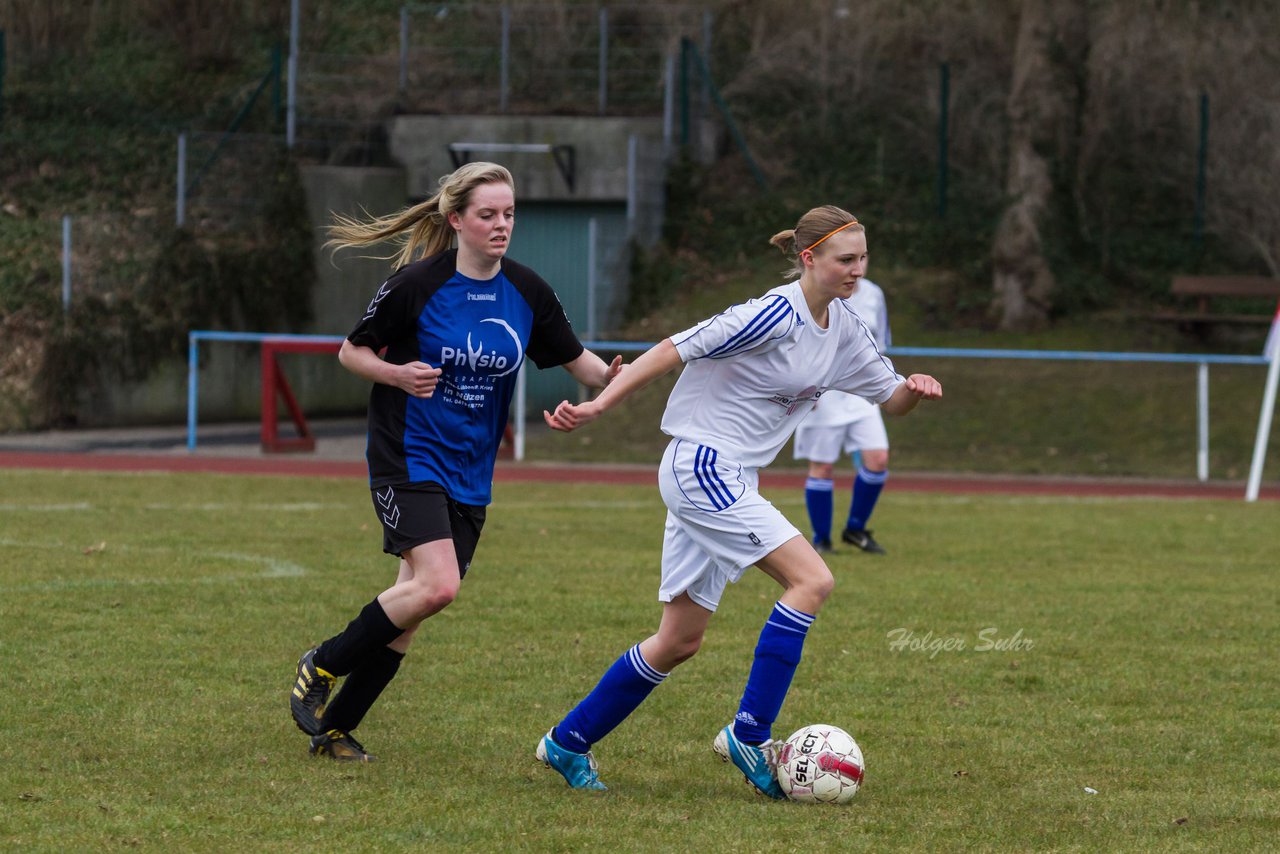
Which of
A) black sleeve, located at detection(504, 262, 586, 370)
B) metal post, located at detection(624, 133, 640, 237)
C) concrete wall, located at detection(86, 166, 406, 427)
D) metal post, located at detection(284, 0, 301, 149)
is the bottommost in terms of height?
concrete wall, located at detection(86, 166, 406, 427)

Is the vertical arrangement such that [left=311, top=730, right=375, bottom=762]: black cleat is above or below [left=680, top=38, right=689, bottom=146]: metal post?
below

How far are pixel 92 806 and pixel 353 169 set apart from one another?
20.7 metres

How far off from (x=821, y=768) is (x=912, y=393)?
127cm

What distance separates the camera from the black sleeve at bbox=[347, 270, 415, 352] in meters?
5.23

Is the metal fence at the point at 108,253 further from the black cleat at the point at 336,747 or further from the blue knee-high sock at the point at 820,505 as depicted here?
the black cleat at the point at 336,747

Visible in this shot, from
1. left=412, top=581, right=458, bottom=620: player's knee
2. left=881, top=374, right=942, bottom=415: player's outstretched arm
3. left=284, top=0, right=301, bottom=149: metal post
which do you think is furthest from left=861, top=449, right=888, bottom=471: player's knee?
left=284, top=0, right=301, bottom=149: metal post

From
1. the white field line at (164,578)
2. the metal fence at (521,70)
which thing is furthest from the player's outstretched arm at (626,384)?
the metal fence at (521,70)

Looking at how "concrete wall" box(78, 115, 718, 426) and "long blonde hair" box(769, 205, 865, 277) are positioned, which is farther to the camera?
"concrete wall" box(78, 115, 718, 426)

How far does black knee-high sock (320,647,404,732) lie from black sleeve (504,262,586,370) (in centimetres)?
109

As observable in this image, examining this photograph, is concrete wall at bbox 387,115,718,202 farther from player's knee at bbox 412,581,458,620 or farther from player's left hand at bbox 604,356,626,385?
player's knee at bbox 412,581,458,620

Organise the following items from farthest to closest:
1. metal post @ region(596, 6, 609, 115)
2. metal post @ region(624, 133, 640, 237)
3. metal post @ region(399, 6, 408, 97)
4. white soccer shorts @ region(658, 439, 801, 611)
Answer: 1. metal post @ region(399, 6, 408, 97)
2. metal post @ region(596, 6, 609, 115)
3. metal post @ region(624, 133, 640, 237)
4. white soccer shorts @ region(658, 439, 801, 611)

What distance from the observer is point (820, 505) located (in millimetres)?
11094

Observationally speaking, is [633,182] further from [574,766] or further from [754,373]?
[574,766]

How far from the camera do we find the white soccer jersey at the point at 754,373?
5102 mm
